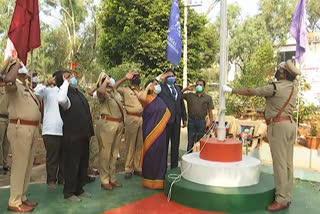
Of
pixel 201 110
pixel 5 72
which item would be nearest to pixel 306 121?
pixel 201 110

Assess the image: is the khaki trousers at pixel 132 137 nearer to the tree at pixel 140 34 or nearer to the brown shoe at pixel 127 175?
the brown shoe at pixel 127 175

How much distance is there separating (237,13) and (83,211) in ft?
131

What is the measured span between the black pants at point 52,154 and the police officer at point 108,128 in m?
0.59

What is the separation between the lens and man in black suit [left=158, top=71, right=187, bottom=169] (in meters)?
5.72

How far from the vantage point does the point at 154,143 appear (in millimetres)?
5102

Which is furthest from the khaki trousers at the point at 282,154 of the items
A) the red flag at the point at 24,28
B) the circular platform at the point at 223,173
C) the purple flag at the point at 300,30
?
the purple flag at the point at 300,30

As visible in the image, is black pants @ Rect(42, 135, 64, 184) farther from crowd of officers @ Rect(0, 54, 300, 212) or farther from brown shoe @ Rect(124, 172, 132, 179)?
brown shoe @ Rect(124, 172, 132, 179)

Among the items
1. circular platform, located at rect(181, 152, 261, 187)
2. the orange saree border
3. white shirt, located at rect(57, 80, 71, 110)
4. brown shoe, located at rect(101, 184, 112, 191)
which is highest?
white shirt, located at rect(57, 80, 71, 110)

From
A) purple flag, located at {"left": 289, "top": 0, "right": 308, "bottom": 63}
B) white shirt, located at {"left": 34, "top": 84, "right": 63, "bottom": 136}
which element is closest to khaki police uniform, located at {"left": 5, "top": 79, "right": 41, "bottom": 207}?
white shirt, located at {"left": 34, "top": 84, "right": 63, "bottom": 136}

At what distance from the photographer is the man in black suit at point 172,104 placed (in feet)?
18.8

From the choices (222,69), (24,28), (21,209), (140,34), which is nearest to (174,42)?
(222,69)

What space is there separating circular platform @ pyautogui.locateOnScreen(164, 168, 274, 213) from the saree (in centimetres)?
55

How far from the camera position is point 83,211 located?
425 cm

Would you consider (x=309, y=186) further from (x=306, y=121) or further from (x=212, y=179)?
(x=306, y=121)
